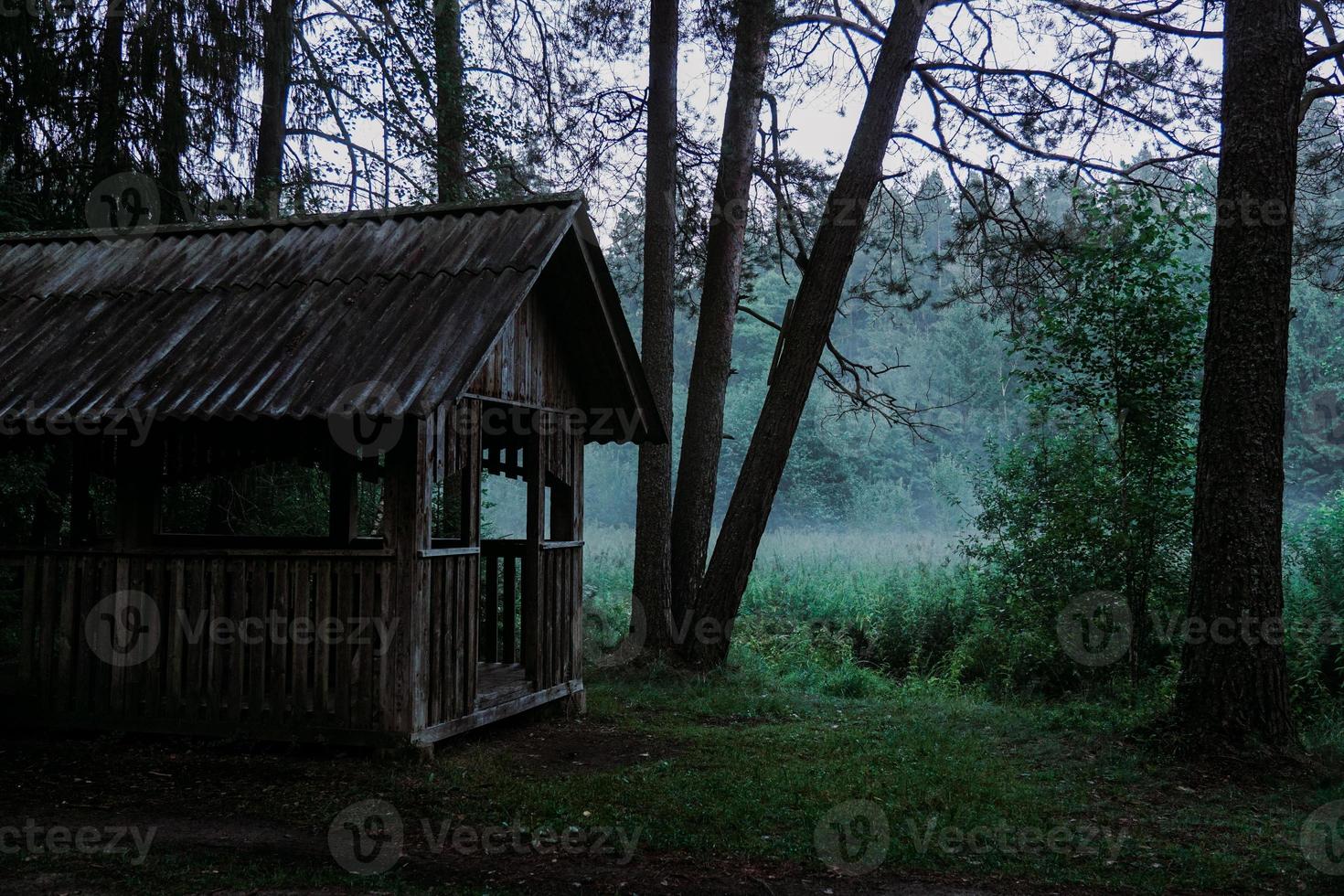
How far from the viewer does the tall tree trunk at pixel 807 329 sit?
38.1 ft

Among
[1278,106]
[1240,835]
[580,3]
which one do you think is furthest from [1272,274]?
[580,3]

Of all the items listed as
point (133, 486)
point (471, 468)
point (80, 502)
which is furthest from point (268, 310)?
point (80, 502)

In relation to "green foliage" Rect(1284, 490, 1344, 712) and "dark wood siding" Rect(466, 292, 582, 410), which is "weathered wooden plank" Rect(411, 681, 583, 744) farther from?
"green foliage" Rect(1284, 490, 1344, 712)

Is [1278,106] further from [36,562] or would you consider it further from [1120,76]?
[36,562]

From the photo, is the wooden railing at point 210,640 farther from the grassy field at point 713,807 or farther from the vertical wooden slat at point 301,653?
the grassy field at point 713,807

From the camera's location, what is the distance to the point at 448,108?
14305mm

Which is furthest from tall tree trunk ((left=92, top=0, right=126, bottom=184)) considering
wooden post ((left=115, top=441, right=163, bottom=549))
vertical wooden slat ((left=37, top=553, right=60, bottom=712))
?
vertical wooden slat ((left=37, top=553, right=60, bottom=712))

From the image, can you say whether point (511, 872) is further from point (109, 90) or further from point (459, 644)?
point (109, 90)

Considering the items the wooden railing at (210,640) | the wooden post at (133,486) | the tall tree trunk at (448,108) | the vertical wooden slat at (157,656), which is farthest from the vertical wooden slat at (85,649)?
the tall tree trunk at (448,108)

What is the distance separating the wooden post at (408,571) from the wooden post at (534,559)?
5.52 ft

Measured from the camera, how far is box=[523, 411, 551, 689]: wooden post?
888cm

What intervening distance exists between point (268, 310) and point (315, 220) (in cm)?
142

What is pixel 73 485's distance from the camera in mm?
8984

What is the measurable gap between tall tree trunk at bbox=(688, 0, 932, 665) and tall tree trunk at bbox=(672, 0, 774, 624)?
0.55 m
